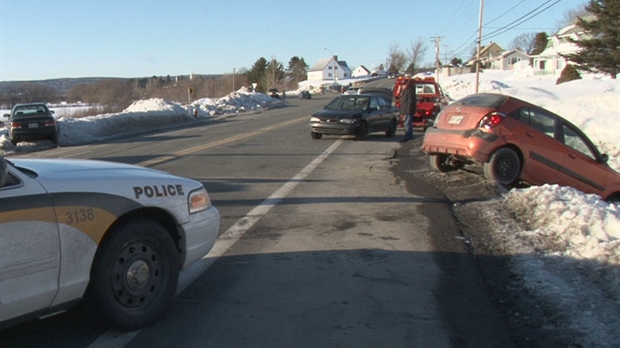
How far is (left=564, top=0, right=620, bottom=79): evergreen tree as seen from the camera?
42.7 meters

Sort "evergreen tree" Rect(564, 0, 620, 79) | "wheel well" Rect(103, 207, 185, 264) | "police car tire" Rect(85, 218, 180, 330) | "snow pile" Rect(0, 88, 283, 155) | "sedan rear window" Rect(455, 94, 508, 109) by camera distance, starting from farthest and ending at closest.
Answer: "evergreen tree" Rect(564, 0, 620, 79) → "snow pile" Rect(0, 88, 283, 155) → "sedan rear window" Rect(455, 94, 508, 109) → "wheel well" Rect(103, 207, 185, 264) → "police car tire" Rect(85, 218, 180, 330)

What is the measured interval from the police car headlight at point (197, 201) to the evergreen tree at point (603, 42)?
146 ft

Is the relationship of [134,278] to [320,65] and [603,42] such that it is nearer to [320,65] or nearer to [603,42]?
[603,42]

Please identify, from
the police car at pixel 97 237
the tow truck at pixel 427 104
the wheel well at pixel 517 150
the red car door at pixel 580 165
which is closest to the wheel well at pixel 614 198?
the red car door at pixel 580 165

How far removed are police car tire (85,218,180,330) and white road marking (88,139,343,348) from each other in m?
0.11

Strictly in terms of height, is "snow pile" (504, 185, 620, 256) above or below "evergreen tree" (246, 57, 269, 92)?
below

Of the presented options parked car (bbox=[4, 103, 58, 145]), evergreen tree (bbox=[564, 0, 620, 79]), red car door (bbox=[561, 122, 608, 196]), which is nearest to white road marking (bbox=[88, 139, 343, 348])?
red car door (bbox=[561, 122, 608, 196])

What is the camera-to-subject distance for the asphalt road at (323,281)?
4.36 m

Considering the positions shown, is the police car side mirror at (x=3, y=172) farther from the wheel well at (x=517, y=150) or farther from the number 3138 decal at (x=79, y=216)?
the wheel well at (x=517, y=150)

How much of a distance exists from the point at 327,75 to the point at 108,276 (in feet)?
577

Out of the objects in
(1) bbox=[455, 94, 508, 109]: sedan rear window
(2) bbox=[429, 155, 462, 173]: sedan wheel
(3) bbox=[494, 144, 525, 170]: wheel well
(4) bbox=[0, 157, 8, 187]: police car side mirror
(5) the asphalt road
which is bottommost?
(5) the asphalt road

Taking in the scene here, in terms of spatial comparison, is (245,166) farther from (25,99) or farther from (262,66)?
(262,66)

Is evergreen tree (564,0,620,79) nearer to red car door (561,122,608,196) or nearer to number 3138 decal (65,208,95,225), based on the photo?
red car door (561,122,608,196)

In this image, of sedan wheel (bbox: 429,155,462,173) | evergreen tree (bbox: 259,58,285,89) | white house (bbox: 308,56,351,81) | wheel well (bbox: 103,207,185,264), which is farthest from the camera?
white house (bbox: 308,56,351,81)
